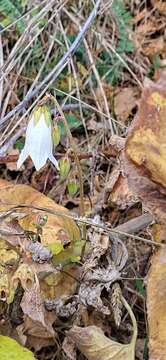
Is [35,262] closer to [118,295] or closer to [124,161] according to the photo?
[118,295]

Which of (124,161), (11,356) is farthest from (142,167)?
(11,356)

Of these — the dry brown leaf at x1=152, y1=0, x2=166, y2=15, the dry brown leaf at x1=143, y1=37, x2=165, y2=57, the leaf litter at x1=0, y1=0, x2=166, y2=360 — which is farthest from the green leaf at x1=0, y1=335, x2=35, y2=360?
the dry brown leaf at x1=152, y1=0, x2=166, y2=15

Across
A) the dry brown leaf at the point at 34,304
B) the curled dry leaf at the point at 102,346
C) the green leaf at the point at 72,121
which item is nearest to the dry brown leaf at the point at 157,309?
the curled dry leaf at the point at 102,346

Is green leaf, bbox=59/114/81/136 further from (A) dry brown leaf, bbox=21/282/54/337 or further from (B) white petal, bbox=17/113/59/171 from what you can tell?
(A) dry brown leaf, bbox=21/282/54/337

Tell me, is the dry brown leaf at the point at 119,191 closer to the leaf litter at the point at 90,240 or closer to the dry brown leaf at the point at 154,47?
the leaf litter at the point at 90,240

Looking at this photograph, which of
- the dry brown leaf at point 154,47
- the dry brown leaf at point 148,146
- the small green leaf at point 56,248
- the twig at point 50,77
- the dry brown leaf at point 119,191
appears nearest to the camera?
the dry brown leaf at point 148,146

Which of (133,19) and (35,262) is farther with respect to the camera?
(133,19)

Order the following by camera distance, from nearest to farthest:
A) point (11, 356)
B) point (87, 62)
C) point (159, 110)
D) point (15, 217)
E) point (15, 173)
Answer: point (159, 110) → point (11, 356) → point (15, 217) → point (15, 173) → point (87, 62)
